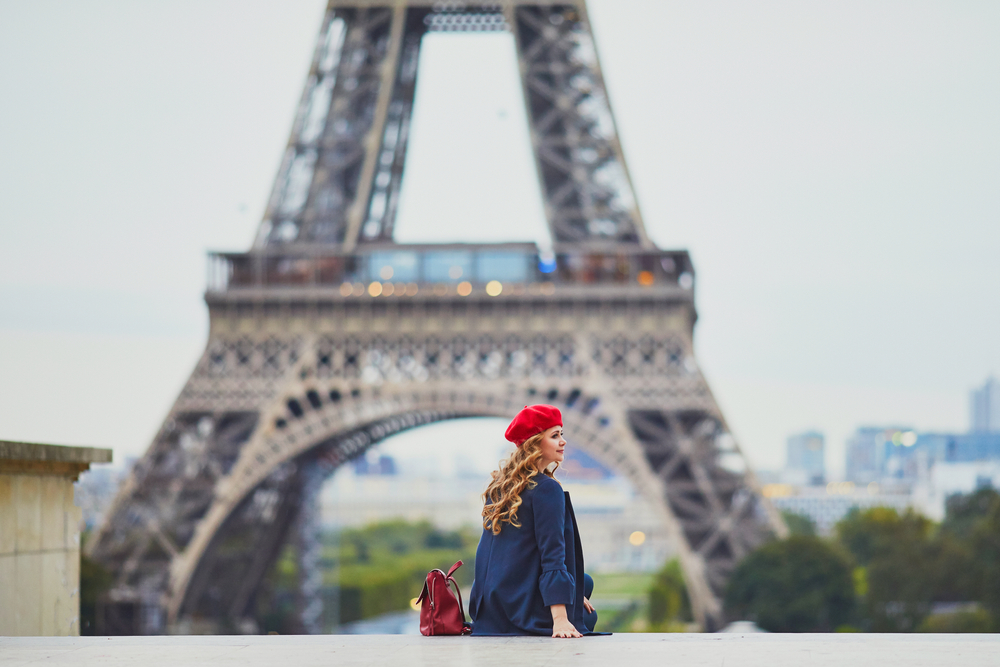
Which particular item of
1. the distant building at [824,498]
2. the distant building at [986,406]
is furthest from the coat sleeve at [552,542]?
the distant building at [986,406]

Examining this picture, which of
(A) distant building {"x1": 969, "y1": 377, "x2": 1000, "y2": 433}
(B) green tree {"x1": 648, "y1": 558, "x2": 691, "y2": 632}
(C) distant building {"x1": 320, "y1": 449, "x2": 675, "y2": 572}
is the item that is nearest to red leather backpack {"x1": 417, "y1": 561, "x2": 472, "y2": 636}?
(B) green tree {"x1": 648, "y1": 558, "x2": 691, "y2": 632}

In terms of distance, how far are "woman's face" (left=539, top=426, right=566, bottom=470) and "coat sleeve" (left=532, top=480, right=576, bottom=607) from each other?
0.51 ft

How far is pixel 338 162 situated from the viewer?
31.3 meters

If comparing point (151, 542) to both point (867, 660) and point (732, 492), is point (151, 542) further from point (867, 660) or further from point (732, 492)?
point (867, 660)

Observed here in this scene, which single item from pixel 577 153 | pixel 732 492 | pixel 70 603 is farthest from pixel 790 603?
pixel 70 603

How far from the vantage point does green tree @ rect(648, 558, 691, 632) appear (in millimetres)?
54641

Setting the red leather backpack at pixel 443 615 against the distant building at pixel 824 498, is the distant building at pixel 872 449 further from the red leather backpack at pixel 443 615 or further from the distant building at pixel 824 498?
the red leather backpack at pixel 443 615

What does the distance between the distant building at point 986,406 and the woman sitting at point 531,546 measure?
16714 cm

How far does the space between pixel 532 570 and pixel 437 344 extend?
22.7 meters

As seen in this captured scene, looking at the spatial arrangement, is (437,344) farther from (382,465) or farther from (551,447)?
(382,465)

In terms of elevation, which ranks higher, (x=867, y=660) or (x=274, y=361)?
(x=274, y=361)

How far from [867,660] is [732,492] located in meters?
22.4

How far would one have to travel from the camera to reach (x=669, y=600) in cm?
5688

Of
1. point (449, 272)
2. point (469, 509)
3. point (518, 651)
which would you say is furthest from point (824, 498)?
point (518, 651)
